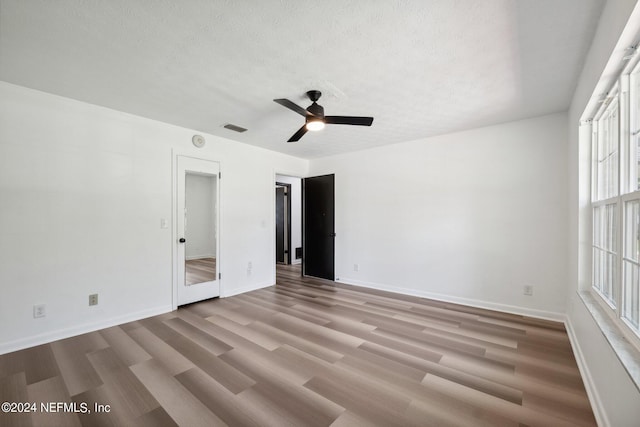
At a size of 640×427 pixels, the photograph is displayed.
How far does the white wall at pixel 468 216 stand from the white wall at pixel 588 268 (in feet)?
1.00

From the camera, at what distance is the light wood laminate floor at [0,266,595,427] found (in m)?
1.70

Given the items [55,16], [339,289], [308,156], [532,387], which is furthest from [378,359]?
[308,156]

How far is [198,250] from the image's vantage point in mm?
3994

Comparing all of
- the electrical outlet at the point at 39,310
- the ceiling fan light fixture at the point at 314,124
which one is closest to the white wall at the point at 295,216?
the ceiling fan light fixture at the point at 314,124

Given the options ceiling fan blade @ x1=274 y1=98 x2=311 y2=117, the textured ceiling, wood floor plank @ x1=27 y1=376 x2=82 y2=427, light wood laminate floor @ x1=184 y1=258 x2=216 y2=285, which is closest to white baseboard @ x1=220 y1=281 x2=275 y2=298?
light wood laminate floor @ x1=184 y1=258 x2=216 y2=285

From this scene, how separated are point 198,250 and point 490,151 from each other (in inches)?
173

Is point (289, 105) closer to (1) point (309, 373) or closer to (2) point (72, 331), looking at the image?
(1) point (309, 373)

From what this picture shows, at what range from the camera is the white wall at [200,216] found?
390cm

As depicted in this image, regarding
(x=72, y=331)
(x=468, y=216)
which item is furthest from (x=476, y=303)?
(x=72, y=331)

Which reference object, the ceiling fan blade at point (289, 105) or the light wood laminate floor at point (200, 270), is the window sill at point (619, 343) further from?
the light wood laminate floor at point (200, 270)

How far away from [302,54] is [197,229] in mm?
2965

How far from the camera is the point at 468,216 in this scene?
150 inches

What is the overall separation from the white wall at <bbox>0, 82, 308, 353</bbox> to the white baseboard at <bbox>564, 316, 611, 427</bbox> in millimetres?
4250

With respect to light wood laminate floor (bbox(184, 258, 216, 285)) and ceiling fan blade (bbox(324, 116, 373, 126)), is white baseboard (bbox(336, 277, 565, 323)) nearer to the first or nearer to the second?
light wood laminate floor (bbox(184, 258, 216, 285))
